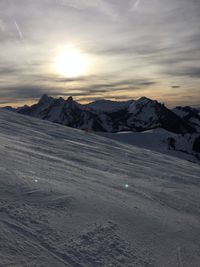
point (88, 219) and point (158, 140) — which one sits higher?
point (88, 219)

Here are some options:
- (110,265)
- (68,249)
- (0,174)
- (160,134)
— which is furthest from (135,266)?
(160,134)

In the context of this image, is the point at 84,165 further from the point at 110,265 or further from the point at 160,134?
the point at 160,134

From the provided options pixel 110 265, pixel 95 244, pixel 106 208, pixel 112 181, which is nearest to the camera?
pixel 110 265

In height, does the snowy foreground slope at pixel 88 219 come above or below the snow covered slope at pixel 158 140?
above

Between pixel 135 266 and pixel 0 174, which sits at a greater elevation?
pixel 0 174

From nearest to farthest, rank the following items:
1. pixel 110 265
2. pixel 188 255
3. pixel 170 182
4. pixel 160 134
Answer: pixel 110 265 < pixel 188 255 < pixel 170 182 < pixel 160 134

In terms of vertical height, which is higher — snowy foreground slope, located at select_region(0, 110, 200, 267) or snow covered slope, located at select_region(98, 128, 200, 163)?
snowy foreground slope, located at select_region(0, 110, 200, 267)

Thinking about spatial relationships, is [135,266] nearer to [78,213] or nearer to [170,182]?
[78,213]

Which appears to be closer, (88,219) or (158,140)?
(88,219)

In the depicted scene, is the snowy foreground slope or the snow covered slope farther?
the snow covered slope

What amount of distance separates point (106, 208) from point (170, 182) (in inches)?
219

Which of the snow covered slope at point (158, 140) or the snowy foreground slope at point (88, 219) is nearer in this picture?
the snowy foreground slope at point (88, 219)

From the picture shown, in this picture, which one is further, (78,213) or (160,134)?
(160,134)

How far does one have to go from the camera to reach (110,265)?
4941 millimetres
